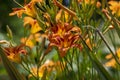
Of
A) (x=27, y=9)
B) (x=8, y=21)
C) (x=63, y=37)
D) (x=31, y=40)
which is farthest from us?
(x=8, y=21)

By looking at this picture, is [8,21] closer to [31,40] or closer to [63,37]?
[31,40]

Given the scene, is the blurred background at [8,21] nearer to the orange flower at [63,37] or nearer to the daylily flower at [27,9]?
the daylily flower at [27,9]

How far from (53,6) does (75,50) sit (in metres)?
0.12

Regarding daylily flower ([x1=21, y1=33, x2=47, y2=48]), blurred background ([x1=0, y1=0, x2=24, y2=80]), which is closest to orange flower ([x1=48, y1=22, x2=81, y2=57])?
daylily flower ([x1=21, y1=33, x2=47, y2=48])

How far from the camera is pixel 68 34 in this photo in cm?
92

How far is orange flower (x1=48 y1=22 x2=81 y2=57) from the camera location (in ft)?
2.88

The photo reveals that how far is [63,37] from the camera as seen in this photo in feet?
3.03

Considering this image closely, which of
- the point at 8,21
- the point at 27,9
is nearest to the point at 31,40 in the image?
the point at 27,9

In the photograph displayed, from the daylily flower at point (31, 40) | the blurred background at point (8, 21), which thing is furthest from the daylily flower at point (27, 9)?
the blurred background at point (8, 21)

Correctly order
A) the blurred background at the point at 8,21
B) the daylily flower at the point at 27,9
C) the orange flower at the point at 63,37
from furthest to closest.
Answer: the blurred background at the point at 8,21 < the daylily flower at the point at 27,9 < the orange flower at the point at 63,37

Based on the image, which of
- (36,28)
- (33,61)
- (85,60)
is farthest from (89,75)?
(36,28)

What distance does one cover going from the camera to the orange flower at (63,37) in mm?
878

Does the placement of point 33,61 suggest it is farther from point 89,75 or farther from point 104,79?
point 104,79

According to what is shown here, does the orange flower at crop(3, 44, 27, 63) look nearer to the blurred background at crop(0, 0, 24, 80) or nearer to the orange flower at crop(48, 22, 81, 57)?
the orange flower at crop(48, 22, 81, 57)
